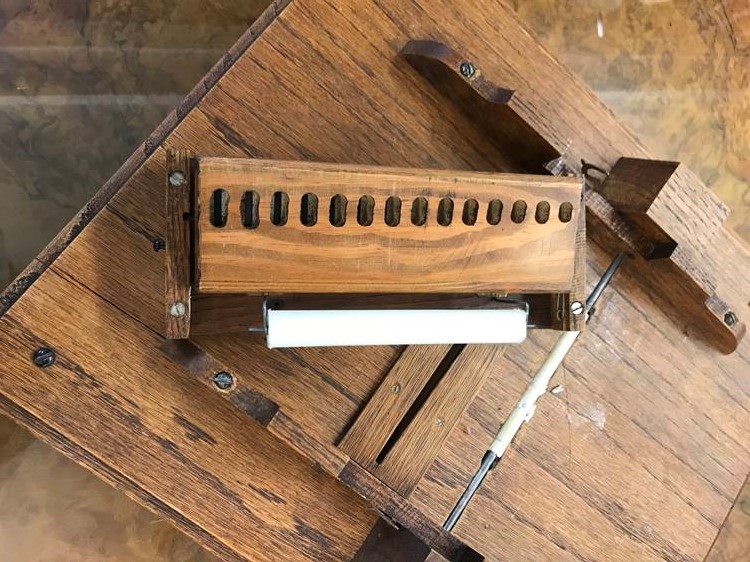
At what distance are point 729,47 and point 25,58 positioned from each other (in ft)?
4.95

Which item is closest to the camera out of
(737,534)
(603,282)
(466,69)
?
(466,69)

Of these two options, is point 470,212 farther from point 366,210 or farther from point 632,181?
point 632,181

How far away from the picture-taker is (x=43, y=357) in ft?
2.81

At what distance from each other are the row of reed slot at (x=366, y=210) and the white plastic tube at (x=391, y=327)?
0.12 meters

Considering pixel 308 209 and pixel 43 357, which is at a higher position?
pixel 308 209

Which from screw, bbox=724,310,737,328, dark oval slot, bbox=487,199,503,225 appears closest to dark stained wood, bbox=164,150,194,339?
dark oval slot, bbox=487,199,503,225

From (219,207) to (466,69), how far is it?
401mm

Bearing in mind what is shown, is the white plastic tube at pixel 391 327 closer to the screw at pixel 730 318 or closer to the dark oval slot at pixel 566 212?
the dark oval slot at pixel 566 212

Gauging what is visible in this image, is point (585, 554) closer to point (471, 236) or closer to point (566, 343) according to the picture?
point (566, 343)

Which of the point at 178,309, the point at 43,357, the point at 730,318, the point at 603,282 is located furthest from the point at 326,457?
the point at 730,318

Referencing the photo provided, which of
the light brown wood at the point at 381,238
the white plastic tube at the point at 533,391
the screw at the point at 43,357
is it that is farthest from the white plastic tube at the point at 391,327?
the screw at the point at 43,357

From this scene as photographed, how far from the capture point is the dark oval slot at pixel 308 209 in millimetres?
768

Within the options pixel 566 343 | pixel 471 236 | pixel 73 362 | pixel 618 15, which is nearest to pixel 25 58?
pixel 73 362

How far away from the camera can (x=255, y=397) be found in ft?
2.80
